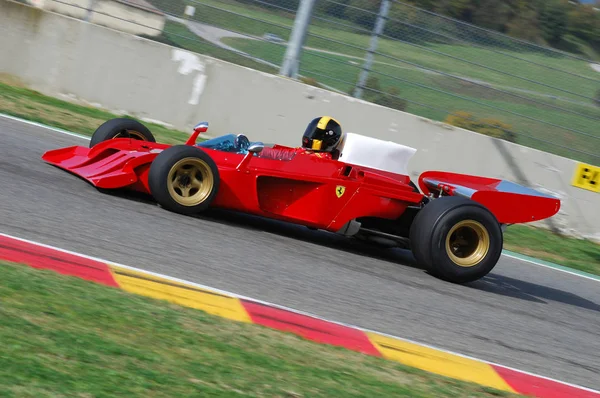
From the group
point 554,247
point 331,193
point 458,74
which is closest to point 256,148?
point 331,193

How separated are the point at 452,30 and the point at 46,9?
198 inches

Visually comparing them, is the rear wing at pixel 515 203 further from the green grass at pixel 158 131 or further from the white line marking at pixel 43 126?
the white line marking at pixel 43 126

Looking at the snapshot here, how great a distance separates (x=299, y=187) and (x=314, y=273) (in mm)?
872

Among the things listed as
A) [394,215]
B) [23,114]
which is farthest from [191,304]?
[23,114]

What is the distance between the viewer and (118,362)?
3408 millimetres

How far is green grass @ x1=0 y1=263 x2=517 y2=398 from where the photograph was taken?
3.19 m

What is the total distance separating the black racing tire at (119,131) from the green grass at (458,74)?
11.8ft

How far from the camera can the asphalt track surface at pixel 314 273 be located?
5180mm

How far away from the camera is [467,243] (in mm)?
6645

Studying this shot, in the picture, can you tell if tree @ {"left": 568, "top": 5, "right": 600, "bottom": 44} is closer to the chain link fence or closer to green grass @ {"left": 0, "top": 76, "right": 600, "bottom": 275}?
the chain link fence

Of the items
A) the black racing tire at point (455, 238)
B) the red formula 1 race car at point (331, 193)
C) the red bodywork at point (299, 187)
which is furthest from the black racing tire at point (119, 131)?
the black racing tire at point (455, 238)

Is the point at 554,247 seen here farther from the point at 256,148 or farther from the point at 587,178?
the point at 256,148

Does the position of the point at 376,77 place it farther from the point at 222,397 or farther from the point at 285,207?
the point at 222,397

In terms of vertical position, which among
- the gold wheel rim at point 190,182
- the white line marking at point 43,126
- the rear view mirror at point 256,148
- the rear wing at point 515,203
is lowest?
the white line marking at point 43,126
